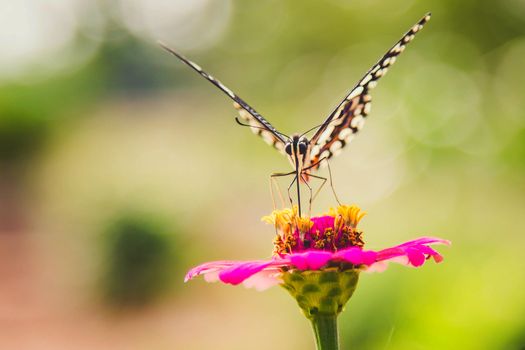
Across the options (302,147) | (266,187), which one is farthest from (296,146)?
(266,187)

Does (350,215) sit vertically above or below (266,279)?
above

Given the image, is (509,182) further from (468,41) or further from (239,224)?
(239,224)

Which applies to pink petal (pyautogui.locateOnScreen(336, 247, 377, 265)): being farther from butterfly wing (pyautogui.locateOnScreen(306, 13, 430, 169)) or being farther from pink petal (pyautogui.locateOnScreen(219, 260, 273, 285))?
butterfly wing (pyautogui.locateOnScreen(306, 13, 430, 169))

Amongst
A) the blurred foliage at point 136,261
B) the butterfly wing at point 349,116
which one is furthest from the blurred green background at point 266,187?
the butterfly wing at point 349,116

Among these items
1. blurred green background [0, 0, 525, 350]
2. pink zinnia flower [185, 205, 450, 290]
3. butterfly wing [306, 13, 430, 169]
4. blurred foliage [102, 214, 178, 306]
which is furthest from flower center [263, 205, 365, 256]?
blurred foliage [102, 214, 178, 306]

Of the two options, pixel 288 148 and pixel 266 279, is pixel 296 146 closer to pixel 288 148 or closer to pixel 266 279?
pixel 288 148

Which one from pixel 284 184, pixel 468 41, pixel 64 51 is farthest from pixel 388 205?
pixel 64 51
